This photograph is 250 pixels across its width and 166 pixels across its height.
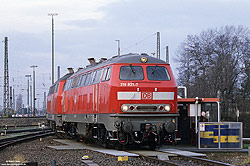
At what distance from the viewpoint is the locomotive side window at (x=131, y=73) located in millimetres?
18166

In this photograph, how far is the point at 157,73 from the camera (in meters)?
18.5

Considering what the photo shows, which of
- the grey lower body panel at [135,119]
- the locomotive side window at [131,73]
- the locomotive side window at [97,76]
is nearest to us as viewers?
the grey lower body panel at [135,119]

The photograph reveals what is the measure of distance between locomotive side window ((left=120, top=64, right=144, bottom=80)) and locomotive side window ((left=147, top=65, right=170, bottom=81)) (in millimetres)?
316

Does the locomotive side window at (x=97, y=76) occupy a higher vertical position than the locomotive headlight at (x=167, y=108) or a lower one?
higher

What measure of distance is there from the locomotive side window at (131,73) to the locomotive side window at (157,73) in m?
0.32

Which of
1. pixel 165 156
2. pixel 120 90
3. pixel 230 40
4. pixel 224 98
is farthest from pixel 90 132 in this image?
pixel 230 40

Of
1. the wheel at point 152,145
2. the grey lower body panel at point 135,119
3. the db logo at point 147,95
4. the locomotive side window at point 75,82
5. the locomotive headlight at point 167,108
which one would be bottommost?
the wheel at point 152,145

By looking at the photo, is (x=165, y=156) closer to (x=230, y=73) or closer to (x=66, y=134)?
(x=66, y=134)

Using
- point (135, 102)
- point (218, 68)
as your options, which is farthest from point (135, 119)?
point (218, 68)

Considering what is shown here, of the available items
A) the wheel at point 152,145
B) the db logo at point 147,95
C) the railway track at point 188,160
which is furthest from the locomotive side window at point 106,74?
the railway track at point 188,160

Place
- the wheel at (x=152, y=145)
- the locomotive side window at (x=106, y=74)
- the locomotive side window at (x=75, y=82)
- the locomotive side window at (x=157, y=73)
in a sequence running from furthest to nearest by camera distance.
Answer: the locomotive side window at (x=75, y=82), the wheel at (x=152, y=145), the locomotive side window at (x=106, y=74), the locomotive side window at (x=157, y=73)

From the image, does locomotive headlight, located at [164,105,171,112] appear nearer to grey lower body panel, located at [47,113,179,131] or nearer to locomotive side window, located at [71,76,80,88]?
grey lower body panel, located at [47,113,179,131]

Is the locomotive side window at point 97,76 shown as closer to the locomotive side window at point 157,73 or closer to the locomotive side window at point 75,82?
the locomotive side window at point 157,73

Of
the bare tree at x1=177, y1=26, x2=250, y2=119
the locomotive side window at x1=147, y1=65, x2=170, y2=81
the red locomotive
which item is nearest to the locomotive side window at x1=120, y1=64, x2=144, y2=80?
the red locomotive
